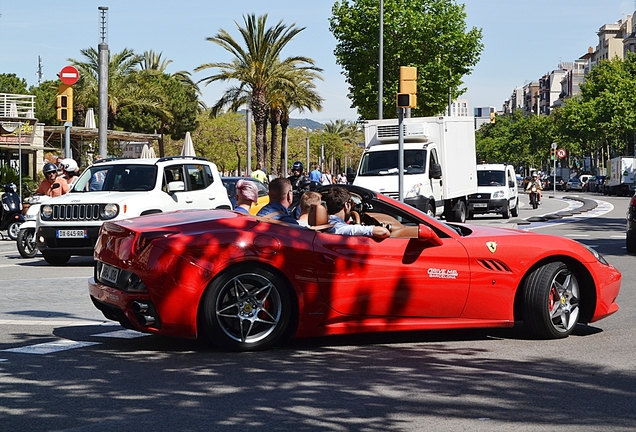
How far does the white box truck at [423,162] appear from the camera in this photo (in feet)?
79.7

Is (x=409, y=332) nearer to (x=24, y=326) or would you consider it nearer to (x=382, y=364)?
(x=382, y=364)

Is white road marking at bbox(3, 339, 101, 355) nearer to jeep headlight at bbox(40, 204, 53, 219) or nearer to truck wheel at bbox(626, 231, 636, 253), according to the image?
jeep headlight at bbox(40, 204, 53, 219)

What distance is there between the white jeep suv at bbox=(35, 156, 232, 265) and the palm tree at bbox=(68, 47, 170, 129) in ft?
133

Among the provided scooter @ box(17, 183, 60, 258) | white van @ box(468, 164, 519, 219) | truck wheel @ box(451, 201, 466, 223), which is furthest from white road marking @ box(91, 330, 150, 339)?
white van @ box(468, 164, 519, 219)

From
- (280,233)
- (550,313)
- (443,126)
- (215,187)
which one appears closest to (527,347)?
(550,313)

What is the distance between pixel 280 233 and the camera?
7.53 m

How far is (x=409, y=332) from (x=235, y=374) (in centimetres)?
233

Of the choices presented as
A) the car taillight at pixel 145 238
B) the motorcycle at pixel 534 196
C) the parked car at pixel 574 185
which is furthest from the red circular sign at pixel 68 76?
the parked car at pixel 574 185

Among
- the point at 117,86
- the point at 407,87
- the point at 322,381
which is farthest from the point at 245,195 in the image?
the point at 117,86

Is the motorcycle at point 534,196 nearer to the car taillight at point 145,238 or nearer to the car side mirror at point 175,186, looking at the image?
the car side mirror at point 175,186

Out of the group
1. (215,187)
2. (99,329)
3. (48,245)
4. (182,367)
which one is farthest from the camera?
(215,187)

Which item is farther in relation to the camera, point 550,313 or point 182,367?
point 550,313

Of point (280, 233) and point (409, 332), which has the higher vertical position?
point (280, 233)

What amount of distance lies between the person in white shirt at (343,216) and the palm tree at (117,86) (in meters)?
49.9
